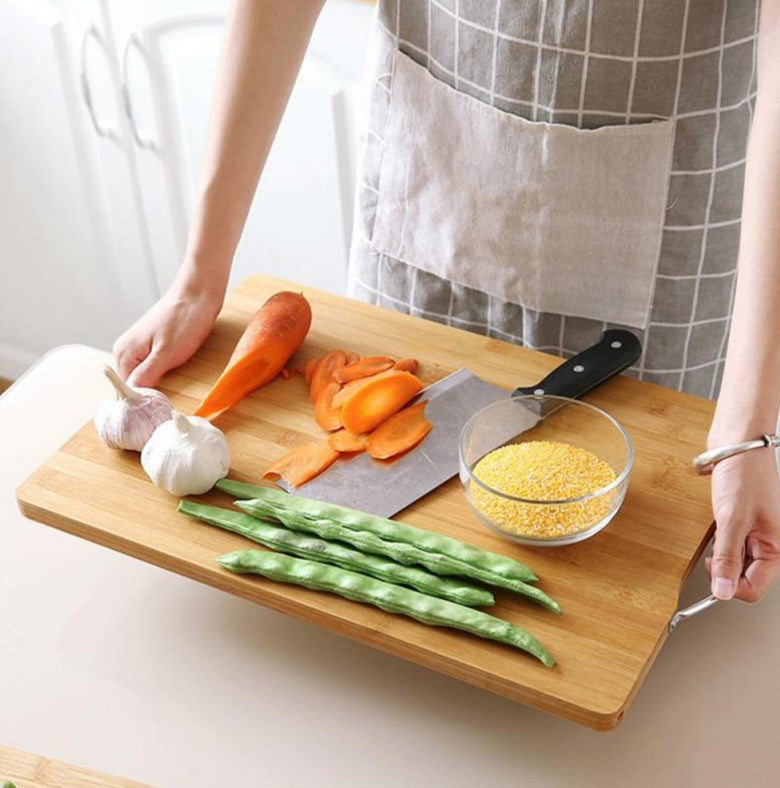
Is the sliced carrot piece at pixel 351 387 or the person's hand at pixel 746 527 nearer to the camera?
the person's hand at pixel 746 527

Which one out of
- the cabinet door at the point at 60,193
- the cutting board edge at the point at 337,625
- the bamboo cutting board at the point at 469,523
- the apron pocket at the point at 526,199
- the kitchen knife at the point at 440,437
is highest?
the apron pocket at the point at 526,199

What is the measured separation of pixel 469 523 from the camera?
1.17 meters

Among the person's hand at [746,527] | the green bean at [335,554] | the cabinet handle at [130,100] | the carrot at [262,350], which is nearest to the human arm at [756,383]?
the person's hand at [746,527]

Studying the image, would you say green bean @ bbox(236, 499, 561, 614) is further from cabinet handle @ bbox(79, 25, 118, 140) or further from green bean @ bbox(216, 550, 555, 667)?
cabinet handle @ bbox(79, 25, 118, 140)

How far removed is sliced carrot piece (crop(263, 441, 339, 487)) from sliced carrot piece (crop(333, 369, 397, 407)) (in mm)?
65

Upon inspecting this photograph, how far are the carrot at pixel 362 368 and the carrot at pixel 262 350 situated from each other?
0.07 meters

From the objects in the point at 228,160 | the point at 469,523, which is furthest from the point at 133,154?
the point at 469,523

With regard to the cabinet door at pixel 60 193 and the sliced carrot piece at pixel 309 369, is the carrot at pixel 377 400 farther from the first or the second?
the cabinet door at pixel 60 193

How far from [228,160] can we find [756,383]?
2.19ft

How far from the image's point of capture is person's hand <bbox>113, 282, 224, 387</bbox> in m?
1.36

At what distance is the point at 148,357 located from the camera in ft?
4.49

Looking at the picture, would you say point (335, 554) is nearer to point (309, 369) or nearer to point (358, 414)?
point (358, 414)

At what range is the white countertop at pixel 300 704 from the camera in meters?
1.06

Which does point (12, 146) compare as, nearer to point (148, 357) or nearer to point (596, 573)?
point (148, 357)
